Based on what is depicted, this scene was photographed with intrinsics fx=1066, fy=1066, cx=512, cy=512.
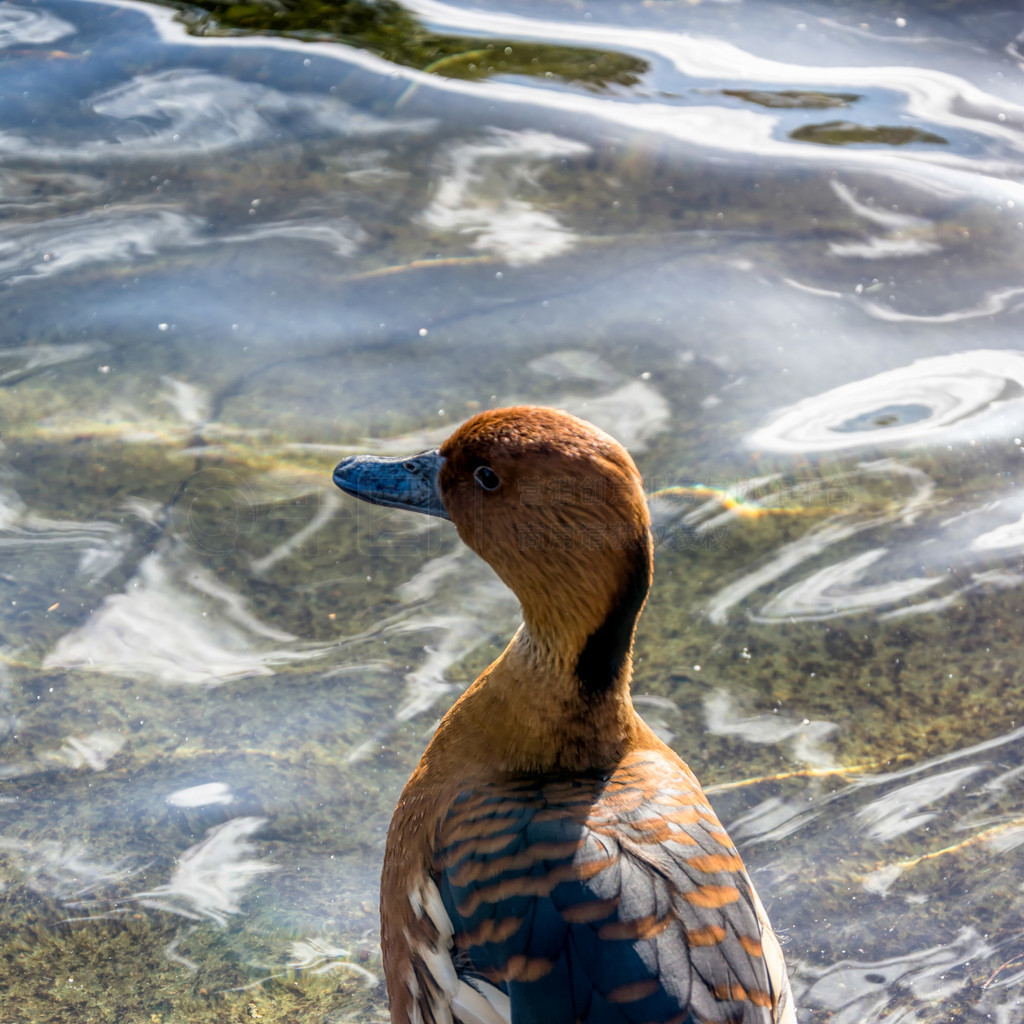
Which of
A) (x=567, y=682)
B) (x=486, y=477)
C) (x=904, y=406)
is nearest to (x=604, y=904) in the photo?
(x=567, y=682)

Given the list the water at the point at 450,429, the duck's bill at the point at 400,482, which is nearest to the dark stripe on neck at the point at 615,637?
the duck's bill at the point at 400,482

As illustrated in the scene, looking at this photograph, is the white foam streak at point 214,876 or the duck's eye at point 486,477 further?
the white foam streak at point 214,876

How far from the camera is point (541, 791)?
2270 millimetres

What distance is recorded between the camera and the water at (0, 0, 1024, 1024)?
2.81 meters

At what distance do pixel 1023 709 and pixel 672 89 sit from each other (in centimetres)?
358

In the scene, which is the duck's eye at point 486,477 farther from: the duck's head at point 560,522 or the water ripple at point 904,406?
the water ripple at point 904,406

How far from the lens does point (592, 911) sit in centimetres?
200

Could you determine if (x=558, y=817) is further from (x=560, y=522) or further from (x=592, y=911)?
(x=560, y=522)

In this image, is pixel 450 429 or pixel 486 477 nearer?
pixel 486 477

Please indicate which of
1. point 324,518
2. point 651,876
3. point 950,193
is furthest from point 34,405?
point 950,193

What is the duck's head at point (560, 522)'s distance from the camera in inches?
84.4

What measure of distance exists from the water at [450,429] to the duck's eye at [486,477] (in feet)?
3.67

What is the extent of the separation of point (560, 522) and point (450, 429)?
1812 millimetres

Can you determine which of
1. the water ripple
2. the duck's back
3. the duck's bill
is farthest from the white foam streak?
the water ripple
